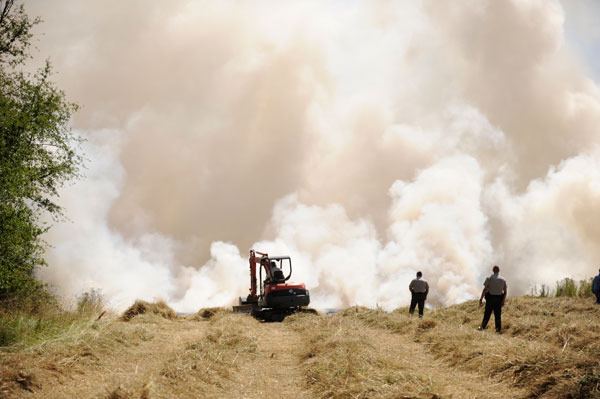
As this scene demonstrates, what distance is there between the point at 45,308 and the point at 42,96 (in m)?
8.26

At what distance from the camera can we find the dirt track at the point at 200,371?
9.41 meters

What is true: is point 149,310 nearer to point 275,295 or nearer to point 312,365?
point 275,295

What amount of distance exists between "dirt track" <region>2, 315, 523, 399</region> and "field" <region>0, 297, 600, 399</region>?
0.08 feet

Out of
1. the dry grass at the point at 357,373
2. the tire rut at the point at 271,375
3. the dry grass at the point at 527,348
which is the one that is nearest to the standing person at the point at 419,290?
the dry grass at the point at 527,348

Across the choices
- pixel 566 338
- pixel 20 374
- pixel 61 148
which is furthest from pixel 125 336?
pixel 566 338

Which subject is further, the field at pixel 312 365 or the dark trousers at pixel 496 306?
the dark trousers at pixel 496 306

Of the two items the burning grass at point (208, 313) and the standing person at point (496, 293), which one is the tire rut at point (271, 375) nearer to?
the standing person at point (496, 293)

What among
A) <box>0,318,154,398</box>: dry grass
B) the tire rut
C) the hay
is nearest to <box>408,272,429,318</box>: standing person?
the tire rut

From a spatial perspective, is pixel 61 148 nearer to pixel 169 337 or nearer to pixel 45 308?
pixel 45 308

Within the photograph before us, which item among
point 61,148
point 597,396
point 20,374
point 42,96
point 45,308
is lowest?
point 597,396

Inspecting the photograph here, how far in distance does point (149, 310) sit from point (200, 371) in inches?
Answer: 677

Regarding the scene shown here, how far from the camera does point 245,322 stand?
2409 centimetres

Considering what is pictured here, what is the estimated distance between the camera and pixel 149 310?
88.7 feet

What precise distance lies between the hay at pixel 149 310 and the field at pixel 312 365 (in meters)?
8.80
